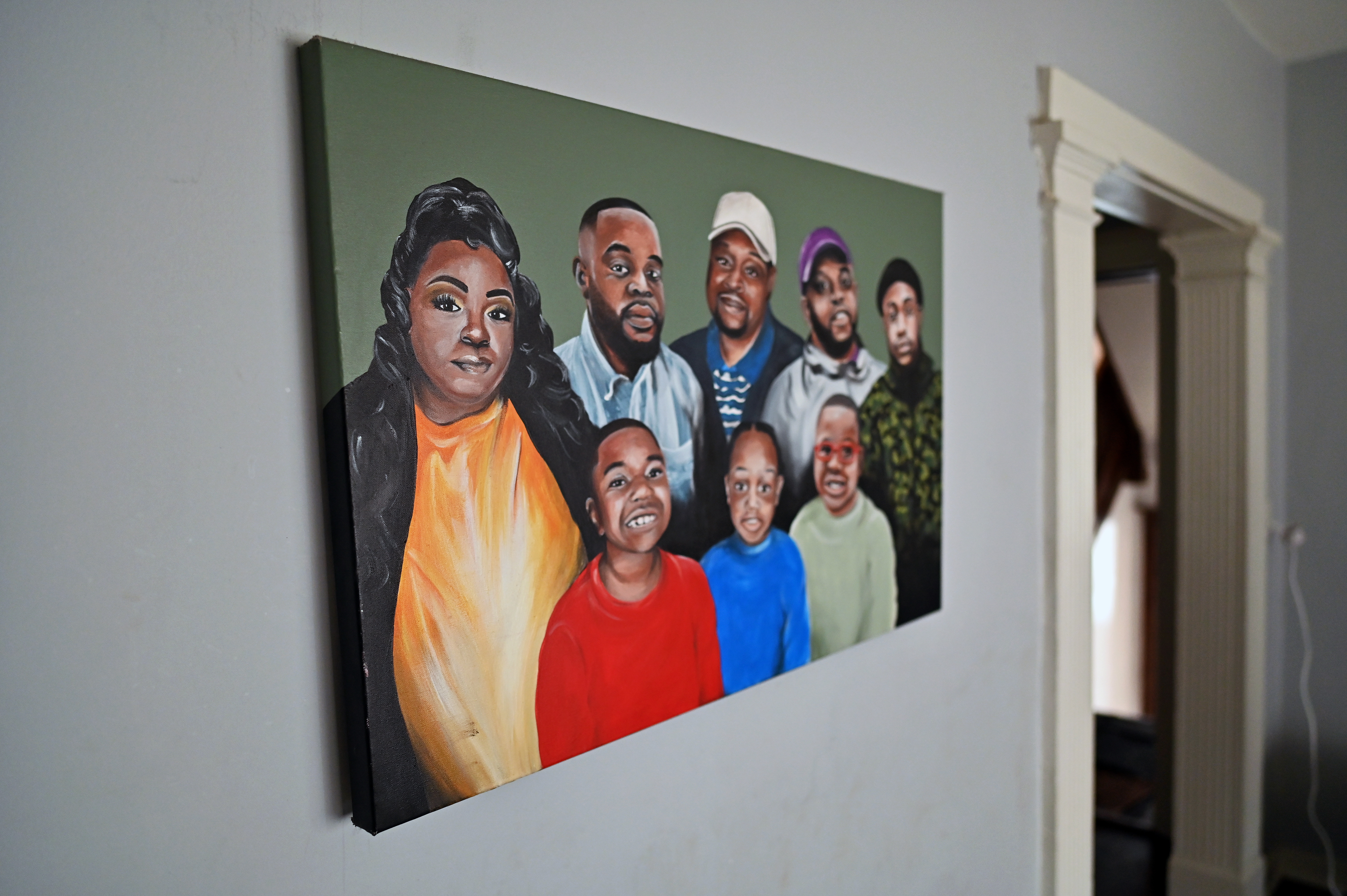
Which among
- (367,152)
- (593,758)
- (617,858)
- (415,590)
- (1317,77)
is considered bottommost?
(617,858)

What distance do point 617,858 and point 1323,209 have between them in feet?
9.86

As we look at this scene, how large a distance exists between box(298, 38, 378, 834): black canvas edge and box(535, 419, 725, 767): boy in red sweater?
0.17m

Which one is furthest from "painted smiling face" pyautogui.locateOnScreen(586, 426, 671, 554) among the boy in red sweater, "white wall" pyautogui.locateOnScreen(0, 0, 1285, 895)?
"white wall" pyautogui.locateOnScreen(0, 0, 1285, 895)

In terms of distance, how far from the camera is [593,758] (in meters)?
0.91

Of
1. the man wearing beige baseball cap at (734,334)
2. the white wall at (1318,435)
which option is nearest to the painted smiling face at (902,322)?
the man wearing beige baseball cap at (734,334)

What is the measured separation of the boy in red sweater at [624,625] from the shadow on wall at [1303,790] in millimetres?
2831

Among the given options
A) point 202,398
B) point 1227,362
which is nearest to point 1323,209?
point 1227,362

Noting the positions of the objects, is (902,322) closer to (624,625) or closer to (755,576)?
(755,576)

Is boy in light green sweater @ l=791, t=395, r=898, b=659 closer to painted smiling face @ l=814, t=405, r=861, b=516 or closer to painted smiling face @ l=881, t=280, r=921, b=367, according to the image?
painted smiling face @ l=814, t=405, r=861, b=516

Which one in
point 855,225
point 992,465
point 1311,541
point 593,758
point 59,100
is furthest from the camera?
point 1311,541

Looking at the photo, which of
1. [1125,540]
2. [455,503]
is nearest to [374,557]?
[455,503]

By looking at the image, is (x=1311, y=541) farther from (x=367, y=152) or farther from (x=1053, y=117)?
(x=367, y=152)

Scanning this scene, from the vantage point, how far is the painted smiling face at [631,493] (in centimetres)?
88

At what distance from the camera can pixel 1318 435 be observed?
109 inches
